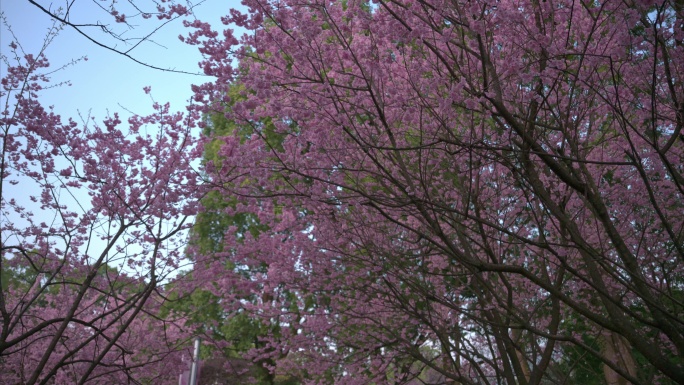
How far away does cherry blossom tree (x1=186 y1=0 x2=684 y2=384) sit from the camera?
3.95 meters

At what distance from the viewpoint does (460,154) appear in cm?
580

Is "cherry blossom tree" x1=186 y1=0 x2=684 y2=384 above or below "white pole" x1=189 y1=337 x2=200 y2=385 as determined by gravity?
above

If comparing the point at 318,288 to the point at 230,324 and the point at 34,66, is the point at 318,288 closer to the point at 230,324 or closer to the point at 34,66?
the point at 34,66

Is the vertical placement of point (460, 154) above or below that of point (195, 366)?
above

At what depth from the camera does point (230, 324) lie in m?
15.5

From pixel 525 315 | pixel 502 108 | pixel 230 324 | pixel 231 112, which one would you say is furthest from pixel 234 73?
pixel 230 324

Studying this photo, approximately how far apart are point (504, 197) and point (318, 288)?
278cm

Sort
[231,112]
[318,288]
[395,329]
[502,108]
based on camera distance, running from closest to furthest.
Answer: [502,108]
[231,112]
[318,288]
[395,329]

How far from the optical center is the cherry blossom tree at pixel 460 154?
3951mm

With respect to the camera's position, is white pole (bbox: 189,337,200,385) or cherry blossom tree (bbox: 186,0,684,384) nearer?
cherry blossom tree (bbox: 186,0,684,384)

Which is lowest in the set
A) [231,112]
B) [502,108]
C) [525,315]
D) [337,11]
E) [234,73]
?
[525,315]

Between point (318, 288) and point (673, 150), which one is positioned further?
point (318, 288)

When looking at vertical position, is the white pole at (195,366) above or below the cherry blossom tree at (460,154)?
below

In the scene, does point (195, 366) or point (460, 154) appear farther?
→ point (195, 366)
